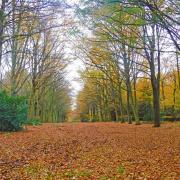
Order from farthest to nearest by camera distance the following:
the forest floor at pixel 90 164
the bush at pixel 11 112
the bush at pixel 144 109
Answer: the bush at pixel 144 109, the bush at pixel 11 112, the forest floor at pixel 90 164

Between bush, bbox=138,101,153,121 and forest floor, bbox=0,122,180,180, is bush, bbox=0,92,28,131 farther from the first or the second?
bush, bbox=138,101,153,121

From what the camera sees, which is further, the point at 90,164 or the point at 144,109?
the point at 144,109

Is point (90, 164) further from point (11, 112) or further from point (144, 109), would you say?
point (144, 109)

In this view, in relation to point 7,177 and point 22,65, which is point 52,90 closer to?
point 22,65

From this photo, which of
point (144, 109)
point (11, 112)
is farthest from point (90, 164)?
point (144, 109)

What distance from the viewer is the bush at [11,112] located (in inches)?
841

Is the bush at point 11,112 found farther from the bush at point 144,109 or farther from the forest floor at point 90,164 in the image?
the bush at point 144,109

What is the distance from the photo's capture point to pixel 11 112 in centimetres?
2173

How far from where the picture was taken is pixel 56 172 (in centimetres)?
741

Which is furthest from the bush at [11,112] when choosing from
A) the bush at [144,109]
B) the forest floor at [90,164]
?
the bush at [144,109]

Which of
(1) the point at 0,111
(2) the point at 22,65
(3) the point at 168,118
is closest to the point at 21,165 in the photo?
(1) the point at 0,111

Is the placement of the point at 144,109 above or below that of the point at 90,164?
above

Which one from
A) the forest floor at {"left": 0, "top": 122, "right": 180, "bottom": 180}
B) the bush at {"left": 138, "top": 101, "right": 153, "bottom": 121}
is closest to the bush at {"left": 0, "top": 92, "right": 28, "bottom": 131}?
the forest floor at {"left": 0, "top": 122, "right": 180, "bottom": 180}

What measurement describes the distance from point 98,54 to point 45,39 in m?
6.21
